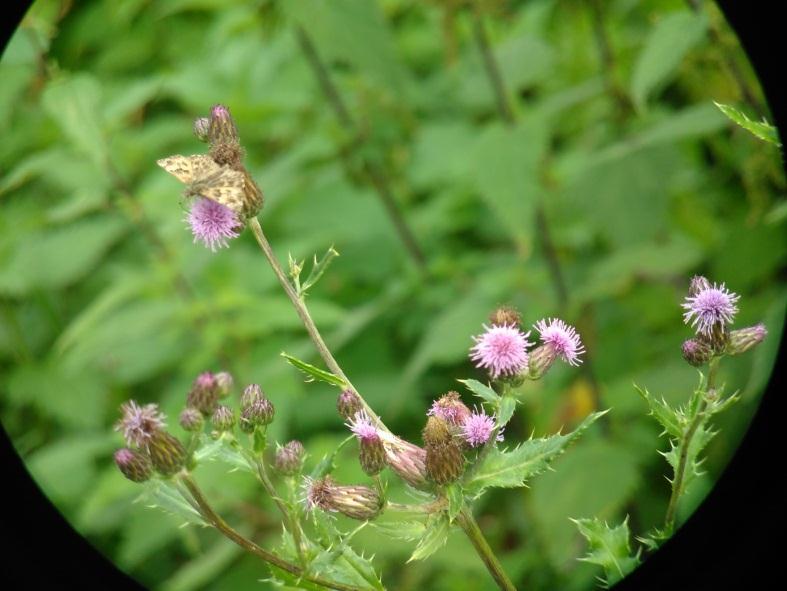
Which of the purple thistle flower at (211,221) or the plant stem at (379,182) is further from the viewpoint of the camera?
the plant stem at (379,182)

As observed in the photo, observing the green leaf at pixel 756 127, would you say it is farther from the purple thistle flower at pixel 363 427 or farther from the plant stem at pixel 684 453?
the purple thistle flower at pixel 363 427

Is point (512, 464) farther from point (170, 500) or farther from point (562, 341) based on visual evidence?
point (170, 500)

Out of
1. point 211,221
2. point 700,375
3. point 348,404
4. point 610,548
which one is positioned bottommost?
point 610,548

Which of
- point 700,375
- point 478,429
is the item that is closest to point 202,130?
point 478,429

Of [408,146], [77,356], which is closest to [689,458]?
[77,356]

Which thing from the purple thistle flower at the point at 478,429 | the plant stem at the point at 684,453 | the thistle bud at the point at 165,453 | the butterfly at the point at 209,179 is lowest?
the plant stem at the point at 684,453

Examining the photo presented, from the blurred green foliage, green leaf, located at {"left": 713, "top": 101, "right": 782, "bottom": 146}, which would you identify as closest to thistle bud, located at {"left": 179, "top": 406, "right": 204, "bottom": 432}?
green leaf, located at {"left": 713, "top": 101, "right": 782, "bottom": 146}

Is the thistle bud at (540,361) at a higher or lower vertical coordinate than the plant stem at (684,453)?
higher

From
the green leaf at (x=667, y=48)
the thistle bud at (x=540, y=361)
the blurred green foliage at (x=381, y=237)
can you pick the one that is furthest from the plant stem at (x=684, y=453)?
the green leaf at (x=667, y=48)
